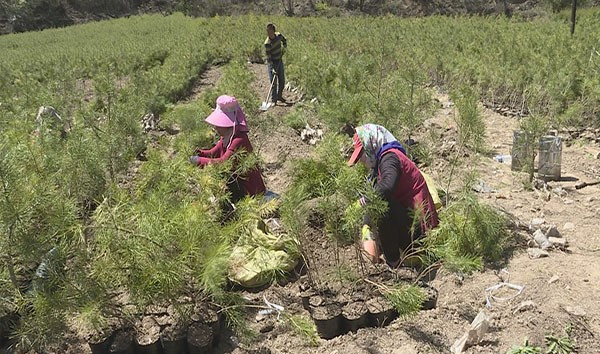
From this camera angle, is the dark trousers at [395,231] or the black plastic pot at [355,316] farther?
the dark trousers at [395,231]

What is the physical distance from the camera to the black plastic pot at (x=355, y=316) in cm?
318

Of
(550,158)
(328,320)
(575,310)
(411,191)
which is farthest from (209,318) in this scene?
(550,158)

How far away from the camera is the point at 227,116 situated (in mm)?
4523

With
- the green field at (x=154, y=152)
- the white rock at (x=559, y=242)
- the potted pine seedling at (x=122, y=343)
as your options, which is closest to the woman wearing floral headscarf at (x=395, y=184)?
the green field at (x=154, y=152)

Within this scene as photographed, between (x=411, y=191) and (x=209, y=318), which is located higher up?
(x=411, y=191)

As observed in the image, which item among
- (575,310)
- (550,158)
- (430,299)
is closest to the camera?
(575,310)

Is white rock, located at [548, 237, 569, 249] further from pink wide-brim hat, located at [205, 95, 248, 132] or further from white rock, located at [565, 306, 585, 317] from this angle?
pink wide-brim hat, located at [205, 95, 248, 132]

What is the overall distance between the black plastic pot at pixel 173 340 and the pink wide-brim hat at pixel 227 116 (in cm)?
190

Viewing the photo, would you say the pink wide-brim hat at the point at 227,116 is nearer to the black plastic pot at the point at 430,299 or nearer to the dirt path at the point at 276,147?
the dirt path at the point at 276,147

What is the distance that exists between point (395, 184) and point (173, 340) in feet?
5.82

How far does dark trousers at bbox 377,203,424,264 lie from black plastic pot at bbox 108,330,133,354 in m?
1.91

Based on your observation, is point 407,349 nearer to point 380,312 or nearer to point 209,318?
point 380,312

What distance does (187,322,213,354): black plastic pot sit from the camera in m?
3.06

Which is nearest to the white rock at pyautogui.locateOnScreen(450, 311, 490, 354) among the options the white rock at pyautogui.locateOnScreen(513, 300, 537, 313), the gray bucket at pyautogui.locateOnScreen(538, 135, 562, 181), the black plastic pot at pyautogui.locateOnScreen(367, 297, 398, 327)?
the white rock at pyautogui.locateOnScreen(513, 300, 537, 313)
